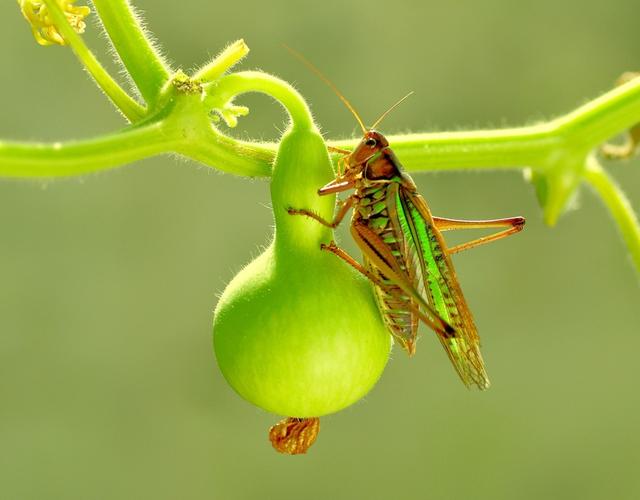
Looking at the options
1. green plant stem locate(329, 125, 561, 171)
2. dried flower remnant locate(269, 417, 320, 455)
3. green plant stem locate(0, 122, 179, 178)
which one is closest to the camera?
green plant stem locate(0, 122, 179, 178)

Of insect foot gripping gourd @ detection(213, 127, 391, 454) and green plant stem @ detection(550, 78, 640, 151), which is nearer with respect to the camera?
insect foot gripping gourd @ detection(213, 127, 391, 454)

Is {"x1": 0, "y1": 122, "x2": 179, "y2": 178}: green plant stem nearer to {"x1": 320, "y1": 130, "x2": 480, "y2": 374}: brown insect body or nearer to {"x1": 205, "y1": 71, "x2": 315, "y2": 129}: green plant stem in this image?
{"x1": 205, "y1": 71, "x2": 315, "y2": 129}: green plant stem

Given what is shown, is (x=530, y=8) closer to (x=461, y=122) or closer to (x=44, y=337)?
(x=461, y=122)

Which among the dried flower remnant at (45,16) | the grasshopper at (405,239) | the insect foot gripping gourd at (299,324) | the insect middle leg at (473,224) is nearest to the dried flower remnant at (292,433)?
the insect foot gripping gourd at (299,324)

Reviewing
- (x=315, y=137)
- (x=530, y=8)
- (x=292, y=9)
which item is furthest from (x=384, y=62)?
(x=315, y=137)

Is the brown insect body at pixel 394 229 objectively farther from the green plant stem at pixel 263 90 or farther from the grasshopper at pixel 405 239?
the green plant stem at pixel 263 90

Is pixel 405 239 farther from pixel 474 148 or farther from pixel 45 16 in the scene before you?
pixel 45 16

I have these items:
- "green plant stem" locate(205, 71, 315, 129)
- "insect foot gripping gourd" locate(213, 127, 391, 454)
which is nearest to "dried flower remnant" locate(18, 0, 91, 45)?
"green plant stem" locate(205, 71, 315, 129)
